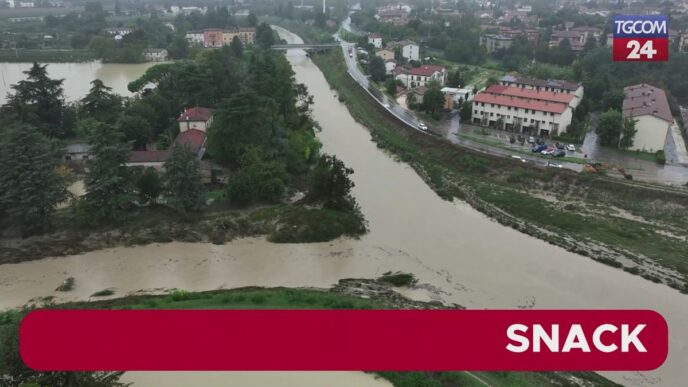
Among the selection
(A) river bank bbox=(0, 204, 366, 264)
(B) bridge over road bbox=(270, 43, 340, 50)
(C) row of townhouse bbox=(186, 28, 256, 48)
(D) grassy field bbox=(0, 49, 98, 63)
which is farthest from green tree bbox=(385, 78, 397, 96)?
(D) grassy field bbox=(0, 49, 98, 63)

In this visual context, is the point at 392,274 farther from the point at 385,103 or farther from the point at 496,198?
the point at 385,103

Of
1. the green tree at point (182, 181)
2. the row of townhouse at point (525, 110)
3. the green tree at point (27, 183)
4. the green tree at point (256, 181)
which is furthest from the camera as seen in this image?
the row of townhouse at point (525, 110)

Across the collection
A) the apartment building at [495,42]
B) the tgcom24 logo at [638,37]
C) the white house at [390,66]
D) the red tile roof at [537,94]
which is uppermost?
the apartment building at [495,42]

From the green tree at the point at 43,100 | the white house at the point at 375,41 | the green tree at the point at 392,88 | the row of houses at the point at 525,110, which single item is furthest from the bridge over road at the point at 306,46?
the green tree at the point at 43,100

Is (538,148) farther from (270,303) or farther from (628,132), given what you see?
(270,303)

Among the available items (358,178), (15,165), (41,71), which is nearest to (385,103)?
(358,178)

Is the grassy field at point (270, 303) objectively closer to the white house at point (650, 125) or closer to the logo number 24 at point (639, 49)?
the logo number 24 at point (639, 49)

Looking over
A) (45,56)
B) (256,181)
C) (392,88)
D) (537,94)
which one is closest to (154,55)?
(45,56)
